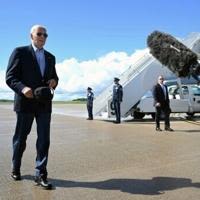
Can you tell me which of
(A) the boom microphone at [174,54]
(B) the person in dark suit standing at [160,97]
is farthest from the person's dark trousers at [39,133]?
(B) the person in dark suit standing at [160,97]

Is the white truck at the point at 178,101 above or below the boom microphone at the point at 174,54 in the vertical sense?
below

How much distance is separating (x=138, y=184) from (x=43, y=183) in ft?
4.28

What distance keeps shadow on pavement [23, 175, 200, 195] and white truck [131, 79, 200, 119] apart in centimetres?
1391

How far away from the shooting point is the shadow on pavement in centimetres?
620

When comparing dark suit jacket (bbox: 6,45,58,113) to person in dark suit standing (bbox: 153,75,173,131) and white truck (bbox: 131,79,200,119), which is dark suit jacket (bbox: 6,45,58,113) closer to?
person in dark suit standing (bbox: 153,75,173,131)

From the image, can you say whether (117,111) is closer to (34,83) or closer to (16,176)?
(16,176)

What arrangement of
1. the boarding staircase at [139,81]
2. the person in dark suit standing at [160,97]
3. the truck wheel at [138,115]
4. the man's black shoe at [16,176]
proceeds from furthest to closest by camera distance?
the truck wheel at [138,115]
the boarding staircase at [139,81]
the person in dark suit standing at [160,97]
the man's black shoe at [16,176]

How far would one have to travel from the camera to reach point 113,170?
7562mm

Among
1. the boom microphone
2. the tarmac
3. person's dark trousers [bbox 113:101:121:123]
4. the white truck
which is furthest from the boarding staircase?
the tarmac

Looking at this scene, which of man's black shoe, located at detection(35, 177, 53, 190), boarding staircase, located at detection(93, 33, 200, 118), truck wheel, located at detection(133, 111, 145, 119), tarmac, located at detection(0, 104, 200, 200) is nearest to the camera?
tarmac, located at detection(0, 104, 200, 200)

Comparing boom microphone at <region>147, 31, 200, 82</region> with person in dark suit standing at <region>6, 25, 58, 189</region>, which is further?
boom microphone at <region>147, 31, 200, 82</region>

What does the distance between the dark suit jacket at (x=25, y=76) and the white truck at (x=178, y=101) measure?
1444 centimetres

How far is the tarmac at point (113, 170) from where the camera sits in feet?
19.7

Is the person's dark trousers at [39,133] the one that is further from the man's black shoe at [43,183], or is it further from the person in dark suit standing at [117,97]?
the person in dark suit standing at [117,97]
